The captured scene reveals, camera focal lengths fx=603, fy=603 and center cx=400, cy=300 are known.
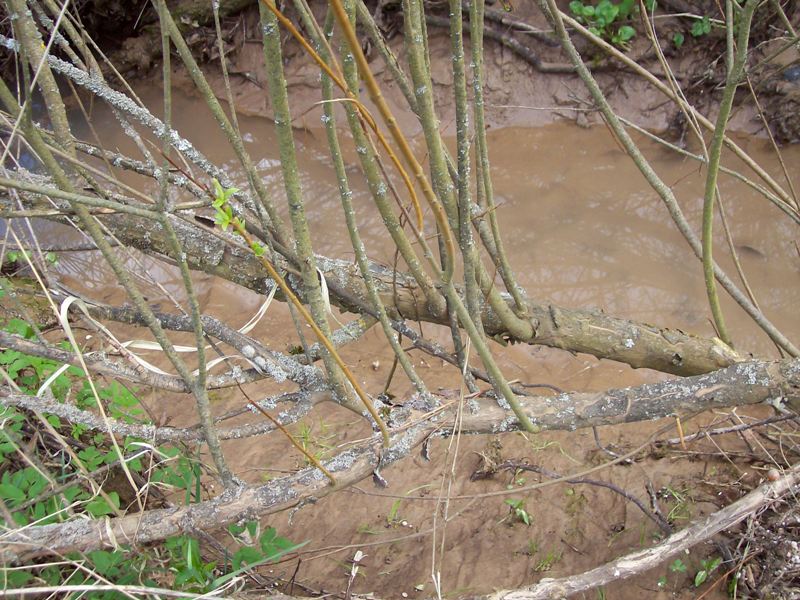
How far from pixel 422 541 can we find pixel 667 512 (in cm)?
93

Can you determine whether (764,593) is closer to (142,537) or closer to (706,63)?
(142,537)

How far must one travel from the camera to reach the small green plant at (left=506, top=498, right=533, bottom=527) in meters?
2.36

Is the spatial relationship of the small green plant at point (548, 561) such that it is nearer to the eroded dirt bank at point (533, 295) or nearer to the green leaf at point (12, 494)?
the eroded dirt bank at point (533, 295)

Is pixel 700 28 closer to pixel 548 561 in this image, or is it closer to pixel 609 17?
pixel 609 17

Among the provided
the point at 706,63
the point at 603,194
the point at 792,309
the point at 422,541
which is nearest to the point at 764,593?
the point at 422,541

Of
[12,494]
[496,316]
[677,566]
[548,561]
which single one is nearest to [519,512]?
[548,561]

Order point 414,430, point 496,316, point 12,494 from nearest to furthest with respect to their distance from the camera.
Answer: point 414,430, point 12,494, point 496,316

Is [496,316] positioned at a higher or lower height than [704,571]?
higher

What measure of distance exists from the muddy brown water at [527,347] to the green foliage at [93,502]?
0.24 meters

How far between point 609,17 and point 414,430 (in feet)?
11.0

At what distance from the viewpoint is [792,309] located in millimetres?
3207

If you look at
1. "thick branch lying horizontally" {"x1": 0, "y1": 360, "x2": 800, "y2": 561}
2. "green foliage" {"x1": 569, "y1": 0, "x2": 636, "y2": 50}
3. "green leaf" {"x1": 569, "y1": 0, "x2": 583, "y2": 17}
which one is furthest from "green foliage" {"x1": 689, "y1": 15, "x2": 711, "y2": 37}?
"thick branch lying horizontally" {"x1": 0, "y1": 360, "x2": 800, "y2": 561}

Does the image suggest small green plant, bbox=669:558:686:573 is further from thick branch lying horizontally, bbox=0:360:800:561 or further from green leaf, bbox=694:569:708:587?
thick branch lying horizontally, bbox=0:360:800:561

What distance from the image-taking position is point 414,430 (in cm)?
161
